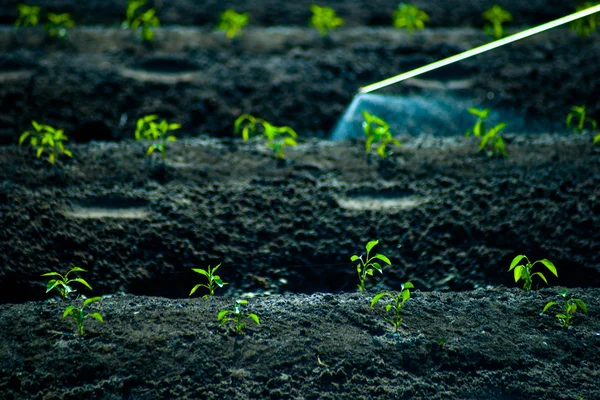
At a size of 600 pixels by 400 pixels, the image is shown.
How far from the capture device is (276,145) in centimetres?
268

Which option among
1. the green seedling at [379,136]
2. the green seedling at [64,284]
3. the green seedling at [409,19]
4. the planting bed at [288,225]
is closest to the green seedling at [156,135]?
the planting bed at [288,225]

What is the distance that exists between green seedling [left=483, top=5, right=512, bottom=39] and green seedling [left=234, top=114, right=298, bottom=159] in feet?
6.78

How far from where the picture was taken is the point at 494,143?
8.77 ft

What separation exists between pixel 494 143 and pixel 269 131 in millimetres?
1177


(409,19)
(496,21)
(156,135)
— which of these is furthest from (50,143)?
(496,21)

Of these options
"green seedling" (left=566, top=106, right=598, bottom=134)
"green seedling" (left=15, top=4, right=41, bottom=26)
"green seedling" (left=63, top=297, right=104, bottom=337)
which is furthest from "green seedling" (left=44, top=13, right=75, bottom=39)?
"green seedling" (left=566, top=106, right=598, bottom=134)

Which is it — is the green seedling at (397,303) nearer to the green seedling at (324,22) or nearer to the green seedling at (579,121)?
the green seedling at (579,121)

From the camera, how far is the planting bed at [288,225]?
155 cm

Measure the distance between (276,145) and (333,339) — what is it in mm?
1289

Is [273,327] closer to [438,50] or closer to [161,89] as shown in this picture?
[161,89]

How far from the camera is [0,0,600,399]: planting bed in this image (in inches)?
61.2

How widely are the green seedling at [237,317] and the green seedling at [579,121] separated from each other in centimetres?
224

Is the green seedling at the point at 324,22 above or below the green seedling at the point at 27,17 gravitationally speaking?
above

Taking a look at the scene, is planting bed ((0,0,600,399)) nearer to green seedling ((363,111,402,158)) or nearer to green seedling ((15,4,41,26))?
green seedling ((363,111,402,158))
